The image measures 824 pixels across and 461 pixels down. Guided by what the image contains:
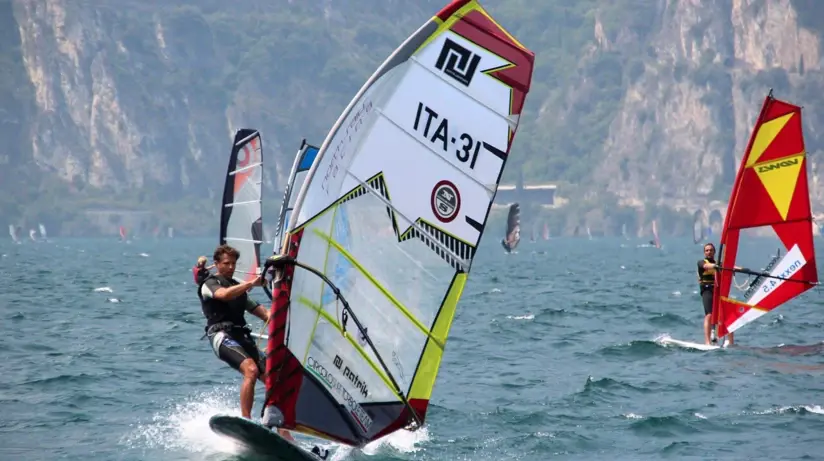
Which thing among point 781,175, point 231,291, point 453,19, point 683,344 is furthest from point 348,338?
point 781,175

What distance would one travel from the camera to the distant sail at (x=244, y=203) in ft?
87.9

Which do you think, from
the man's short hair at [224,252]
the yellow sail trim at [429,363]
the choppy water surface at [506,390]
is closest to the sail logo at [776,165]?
the choppy water surface at [506,390]

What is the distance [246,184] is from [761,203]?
430 inches

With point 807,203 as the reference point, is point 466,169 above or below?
above

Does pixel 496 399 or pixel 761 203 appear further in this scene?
pixel 761 203

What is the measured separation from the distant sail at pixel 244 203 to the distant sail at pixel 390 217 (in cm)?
1427

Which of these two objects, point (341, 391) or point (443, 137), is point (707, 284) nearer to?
point (443, 137)

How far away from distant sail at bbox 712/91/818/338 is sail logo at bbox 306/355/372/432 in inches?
409

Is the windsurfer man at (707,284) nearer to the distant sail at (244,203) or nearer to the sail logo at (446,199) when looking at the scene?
the distant sail at (244,203)

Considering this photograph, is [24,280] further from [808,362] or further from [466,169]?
[466,169]

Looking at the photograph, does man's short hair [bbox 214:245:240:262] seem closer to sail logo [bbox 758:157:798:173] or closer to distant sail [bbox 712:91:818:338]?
distant sail [bbox 712:91:818:338]

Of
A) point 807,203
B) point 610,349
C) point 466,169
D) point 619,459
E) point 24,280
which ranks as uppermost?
point 466,169

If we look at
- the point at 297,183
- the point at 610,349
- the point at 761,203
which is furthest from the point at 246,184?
the point at 761,203

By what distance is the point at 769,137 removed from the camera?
2155 cm
